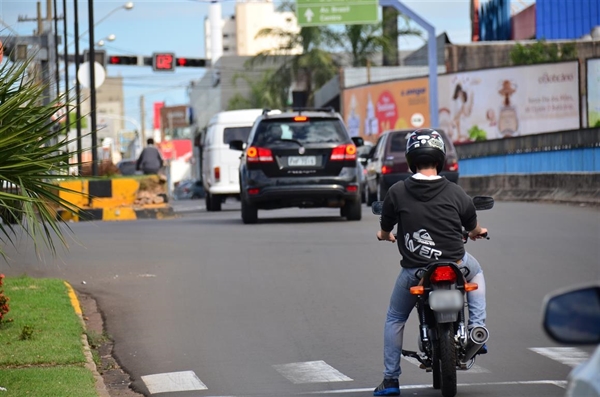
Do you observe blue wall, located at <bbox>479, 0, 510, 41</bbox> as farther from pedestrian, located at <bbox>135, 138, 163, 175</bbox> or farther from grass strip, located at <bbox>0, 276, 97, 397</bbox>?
grass strip, located at <bbox>0, 276, 97, 397</bbox>

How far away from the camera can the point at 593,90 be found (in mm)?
48031

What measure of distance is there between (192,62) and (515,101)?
13625 millimetres

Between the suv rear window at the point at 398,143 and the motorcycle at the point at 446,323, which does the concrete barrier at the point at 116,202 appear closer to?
the suv rear window at the point at 398,143

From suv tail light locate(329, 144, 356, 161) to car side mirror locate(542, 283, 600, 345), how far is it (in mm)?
16787

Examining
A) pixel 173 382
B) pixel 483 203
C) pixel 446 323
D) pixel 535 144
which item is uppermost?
pixel 535 144

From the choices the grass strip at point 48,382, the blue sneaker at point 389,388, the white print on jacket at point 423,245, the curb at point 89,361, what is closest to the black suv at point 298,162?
the curb at point 89,361

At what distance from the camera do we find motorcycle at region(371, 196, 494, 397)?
7.01 metres

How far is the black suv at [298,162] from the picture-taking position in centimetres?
1977

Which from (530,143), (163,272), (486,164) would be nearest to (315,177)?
(163,272)

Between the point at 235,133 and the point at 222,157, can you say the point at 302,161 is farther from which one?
the point at 235,133

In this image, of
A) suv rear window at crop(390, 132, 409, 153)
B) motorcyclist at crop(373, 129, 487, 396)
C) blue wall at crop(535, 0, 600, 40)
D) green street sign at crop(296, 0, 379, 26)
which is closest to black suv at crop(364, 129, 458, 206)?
suv rear window at crop(390, 132, 409, 153)

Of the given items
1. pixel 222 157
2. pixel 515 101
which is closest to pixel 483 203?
pixel 222 157

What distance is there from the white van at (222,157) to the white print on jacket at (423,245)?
865 inches

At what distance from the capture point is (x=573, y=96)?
48656 mm
